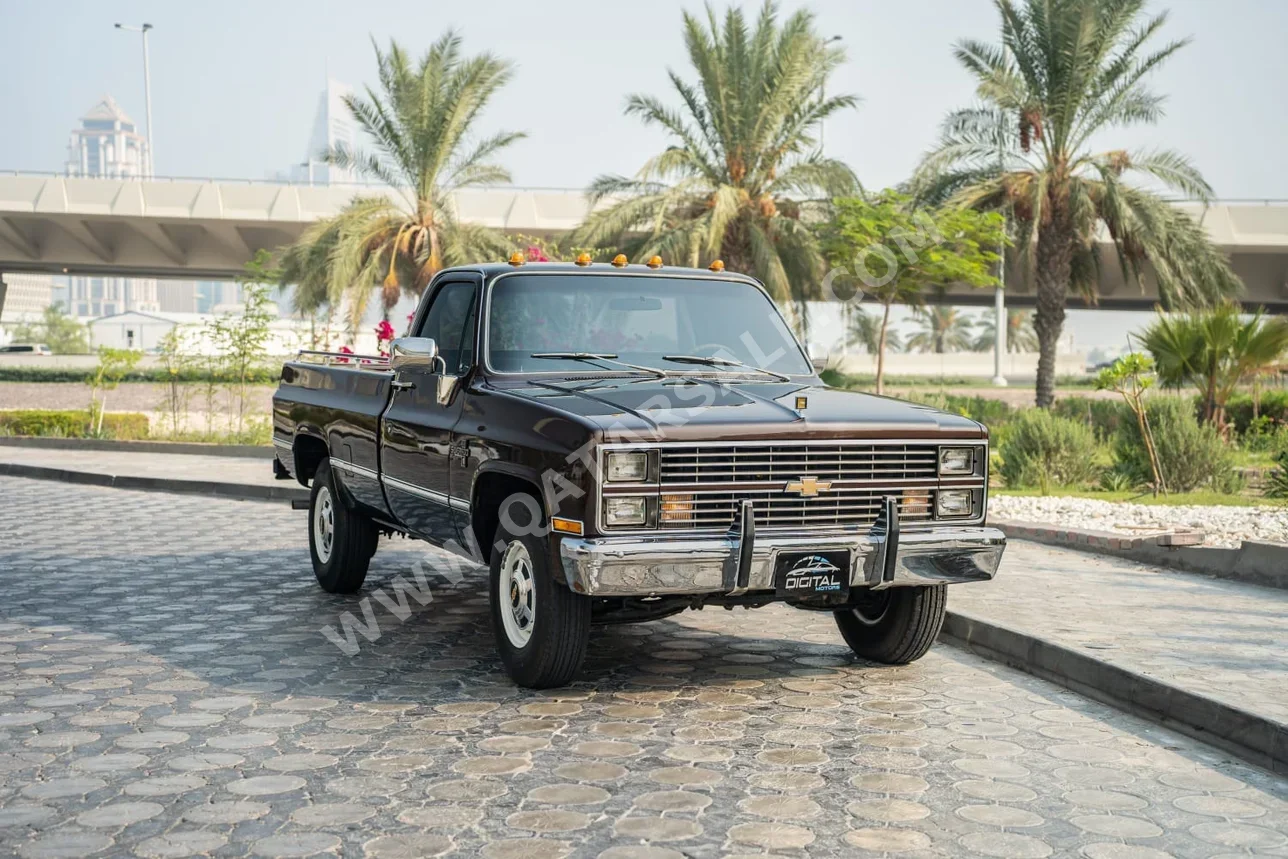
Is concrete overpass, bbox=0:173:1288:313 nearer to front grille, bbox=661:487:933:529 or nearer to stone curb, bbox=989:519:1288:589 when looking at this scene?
stone curb, bbox=989:519:1288:589

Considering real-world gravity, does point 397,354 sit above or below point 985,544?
above

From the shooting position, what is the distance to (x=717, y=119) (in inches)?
1148

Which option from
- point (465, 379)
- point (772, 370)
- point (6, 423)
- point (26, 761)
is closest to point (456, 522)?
point (465, 379)

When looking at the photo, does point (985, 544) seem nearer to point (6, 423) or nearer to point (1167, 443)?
point (1167, 443)

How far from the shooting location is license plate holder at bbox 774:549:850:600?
607 centimetres

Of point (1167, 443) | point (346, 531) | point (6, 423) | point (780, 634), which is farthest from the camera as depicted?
point (6, 423)

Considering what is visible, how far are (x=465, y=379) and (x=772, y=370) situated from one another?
1657 millimetres

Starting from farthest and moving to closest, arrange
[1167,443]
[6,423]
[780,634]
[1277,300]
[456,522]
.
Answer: [1277,300] → [6,423] → [1167,443] → [780,634] → [456,522]

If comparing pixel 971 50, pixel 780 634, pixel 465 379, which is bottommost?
pixel 780 634

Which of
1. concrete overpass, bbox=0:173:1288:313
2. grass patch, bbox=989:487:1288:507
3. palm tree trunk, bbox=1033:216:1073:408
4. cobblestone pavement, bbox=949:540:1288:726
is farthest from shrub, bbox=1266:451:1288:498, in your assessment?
concrete overpass, bbox=0:173:1288:313

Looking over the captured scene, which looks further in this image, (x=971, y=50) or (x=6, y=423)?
(x=971, y=50)

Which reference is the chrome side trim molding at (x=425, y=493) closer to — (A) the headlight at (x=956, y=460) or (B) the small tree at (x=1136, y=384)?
(A) the headlight at (x=956, y=460)

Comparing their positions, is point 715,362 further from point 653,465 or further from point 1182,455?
point 1182,455

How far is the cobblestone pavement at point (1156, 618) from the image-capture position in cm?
648
